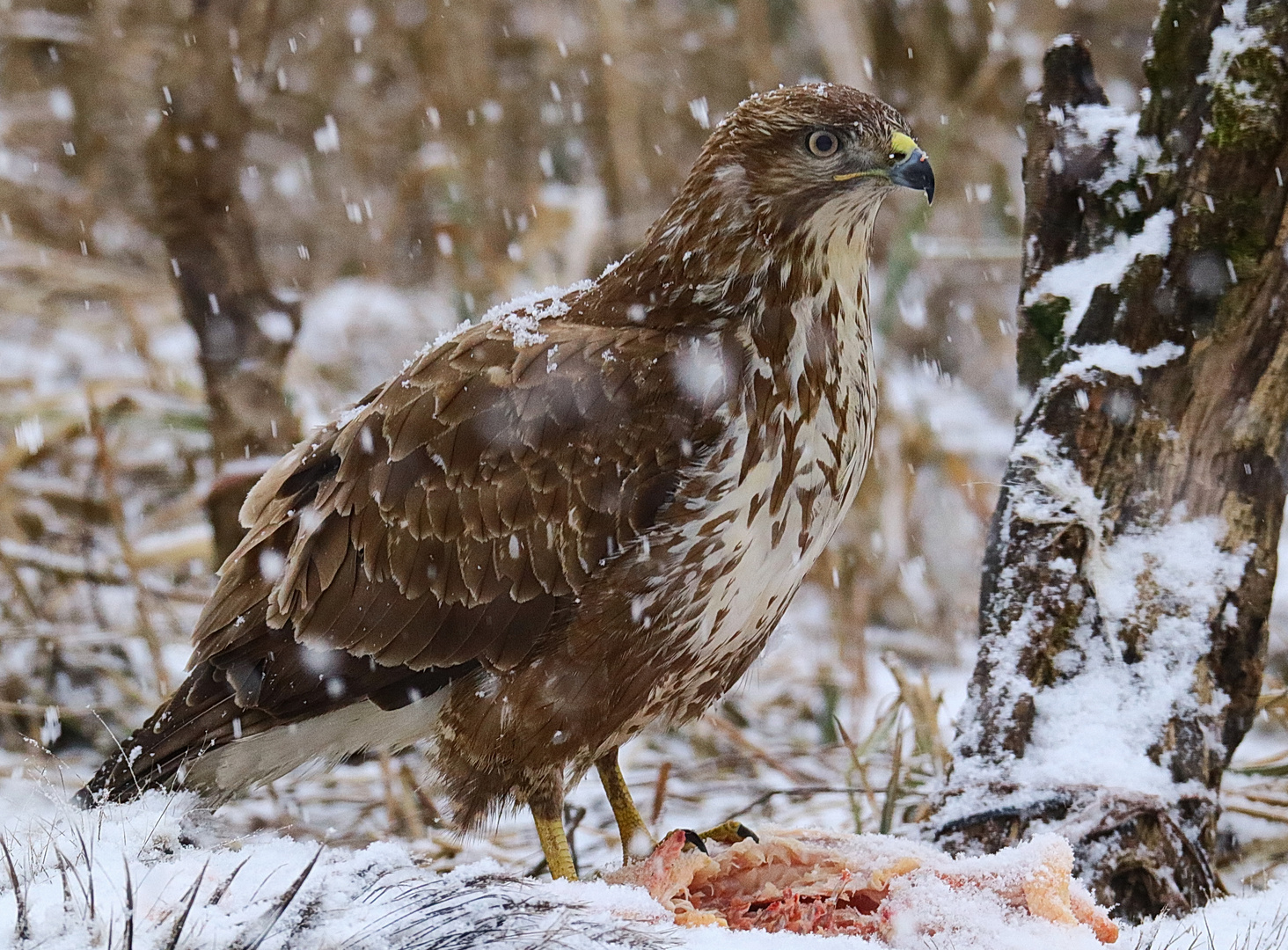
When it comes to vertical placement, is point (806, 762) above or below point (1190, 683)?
below

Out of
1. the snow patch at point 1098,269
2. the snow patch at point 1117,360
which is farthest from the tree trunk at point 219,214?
the snow patch at point 1117,360

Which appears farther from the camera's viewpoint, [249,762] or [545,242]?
[545,242]

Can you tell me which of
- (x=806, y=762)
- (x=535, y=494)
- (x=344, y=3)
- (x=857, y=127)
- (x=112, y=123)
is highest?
(x=344, y=3)

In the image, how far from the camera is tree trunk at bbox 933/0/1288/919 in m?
2.75

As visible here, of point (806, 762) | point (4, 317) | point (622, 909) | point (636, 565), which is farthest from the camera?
point (4, 317)

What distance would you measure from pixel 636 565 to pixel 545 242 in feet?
15.2

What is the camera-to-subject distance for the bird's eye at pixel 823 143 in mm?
2598

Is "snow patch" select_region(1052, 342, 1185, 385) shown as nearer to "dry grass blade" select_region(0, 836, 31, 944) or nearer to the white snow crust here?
the white snow crust

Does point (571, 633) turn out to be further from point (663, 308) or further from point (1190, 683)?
point (1190, 683)

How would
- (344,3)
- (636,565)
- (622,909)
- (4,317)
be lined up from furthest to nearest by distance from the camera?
(344,3)
(4,317)
(636,565)
(622,909)

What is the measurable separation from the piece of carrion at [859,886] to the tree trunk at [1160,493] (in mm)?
486

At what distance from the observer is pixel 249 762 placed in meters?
2.85

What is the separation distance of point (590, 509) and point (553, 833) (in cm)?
63

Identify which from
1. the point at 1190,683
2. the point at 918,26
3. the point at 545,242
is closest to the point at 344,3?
the point at 545,242
